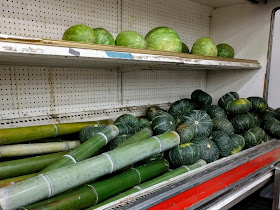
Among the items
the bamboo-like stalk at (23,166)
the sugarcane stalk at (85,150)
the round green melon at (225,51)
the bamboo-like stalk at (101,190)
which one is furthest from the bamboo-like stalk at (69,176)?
the round green melon at (225,51)

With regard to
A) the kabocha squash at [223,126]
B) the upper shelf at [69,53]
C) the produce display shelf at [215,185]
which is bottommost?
the produce display shelf at [215,185]

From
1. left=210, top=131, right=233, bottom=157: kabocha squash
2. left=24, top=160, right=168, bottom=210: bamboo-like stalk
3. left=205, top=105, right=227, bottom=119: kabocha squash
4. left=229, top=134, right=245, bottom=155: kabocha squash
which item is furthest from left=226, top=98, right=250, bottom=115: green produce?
left=24, top=160, right=168, bottom=210: bamboo-like stalk

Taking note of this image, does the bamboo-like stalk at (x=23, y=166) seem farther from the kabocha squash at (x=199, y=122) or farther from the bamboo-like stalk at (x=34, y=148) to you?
the kabocha squash at (x=199, y=122)

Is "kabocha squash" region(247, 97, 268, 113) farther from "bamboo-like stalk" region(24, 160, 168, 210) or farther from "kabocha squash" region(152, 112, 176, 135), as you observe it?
"bamboo-like stalk" region(24, 160, 168, 210)

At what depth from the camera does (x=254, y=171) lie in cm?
216

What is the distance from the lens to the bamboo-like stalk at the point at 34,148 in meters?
1.59

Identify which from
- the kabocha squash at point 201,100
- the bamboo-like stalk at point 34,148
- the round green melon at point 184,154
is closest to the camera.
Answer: the bamboo-like stalk at point 34,148

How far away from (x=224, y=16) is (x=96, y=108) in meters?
2.51

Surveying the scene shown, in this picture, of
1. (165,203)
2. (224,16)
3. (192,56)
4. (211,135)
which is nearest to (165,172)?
(165,203)

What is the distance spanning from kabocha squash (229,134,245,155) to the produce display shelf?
0.18 feet

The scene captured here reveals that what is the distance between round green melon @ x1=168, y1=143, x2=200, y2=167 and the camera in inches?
71.1

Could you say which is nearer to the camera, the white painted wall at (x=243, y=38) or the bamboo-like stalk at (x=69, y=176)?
the bamboo-like stalk at (x=69, y=176)

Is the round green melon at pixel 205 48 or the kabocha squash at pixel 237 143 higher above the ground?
the round green melon at pixel 205 48

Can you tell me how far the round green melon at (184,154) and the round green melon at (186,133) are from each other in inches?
2.6
